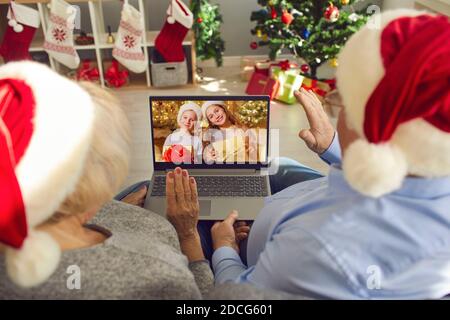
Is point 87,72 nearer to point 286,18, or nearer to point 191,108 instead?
point 286,18

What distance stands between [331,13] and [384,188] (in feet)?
7.69

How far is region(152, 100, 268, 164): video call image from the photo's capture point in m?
1.40

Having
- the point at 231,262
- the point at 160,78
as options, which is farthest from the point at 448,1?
the point at 231,262

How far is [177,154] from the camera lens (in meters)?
1.44

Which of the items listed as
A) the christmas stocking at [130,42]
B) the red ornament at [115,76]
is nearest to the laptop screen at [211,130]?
the christmas stocking at [130,42]

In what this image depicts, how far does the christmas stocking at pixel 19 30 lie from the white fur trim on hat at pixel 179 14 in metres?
0.90

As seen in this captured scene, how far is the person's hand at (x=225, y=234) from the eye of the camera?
1188mm

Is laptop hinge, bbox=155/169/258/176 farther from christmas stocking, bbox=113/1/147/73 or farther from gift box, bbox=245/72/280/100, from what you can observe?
christmas stocking, bbox=113/1/147/73

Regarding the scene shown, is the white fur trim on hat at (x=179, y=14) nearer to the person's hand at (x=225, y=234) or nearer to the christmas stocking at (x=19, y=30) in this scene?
the christmas stocking at (x=19, y=30)

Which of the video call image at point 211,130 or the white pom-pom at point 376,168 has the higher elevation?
the white pom-pom at point 376,168

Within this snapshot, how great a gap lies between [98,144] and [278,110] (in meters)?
2.37

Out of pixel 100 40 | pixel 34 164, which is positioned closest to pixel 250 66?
pixel 100 40

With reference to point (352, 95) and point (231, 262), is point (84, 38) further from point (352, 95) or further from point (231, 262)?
point (352, 95)

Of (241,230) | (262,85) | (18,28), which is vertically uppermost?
(18,28)
